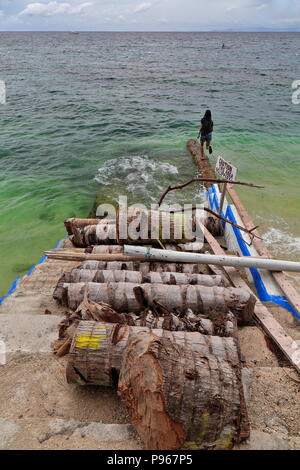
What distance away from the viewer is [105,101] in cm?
2730

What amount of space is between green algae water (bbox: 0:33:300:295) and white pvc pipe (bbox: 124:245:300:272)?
10.2 feet

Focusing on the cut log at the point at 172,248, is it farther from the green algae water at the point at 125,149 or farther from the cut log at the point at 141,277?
the green algae water at the point at 125,149

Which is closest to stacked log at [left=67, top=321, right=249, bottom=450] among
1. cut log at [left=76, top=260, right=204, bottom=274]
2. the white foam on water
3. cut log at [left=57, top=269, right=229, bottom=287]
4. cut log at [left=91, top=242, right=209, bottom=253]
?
cut log at [left=57, top=269, right=229, bottom=287]

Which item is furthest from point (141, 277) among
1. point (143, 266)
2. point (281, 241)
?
point (281, 241)

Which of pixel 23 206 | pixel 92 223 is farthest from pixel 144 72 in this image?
pixel 92 223

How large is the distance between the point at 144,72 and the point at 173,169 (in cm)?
3545

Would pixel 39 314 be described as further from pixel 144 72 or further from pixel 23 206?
pixel 144 72

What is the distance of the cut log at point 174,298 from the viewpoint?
4238 mm

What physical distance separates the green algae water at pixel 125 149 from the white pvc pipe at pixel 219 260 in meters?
3.10

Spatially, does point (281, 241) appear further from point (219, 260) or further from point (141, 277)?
point (141, 277)

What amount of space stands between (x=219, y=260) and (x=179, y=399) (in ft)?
9.44

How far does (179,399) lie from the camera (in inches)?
96.3

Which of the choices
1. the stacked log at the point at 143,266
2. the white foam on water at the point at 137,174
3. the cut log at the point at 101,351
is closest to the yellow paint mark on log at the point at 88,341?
the cut log at the point at 101,351

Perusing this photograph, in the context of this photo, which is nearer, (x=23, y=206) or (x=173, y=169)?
(x=23, y=206)
